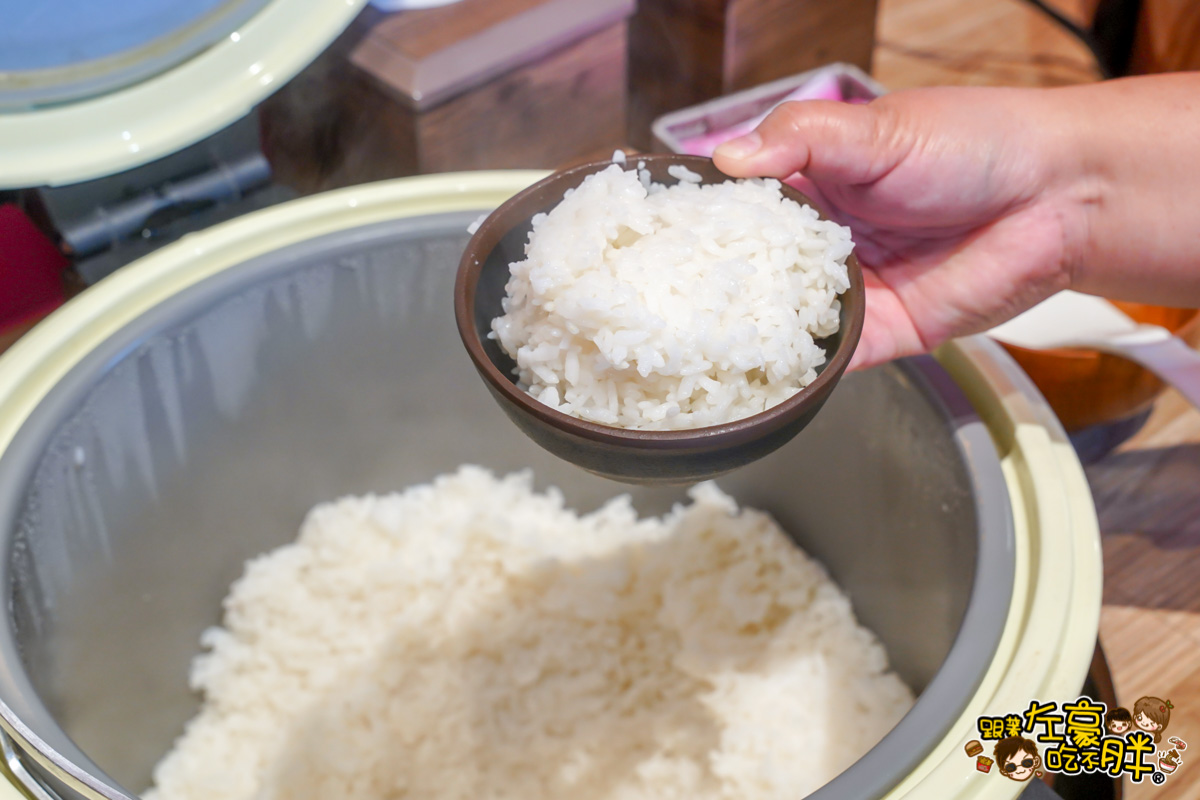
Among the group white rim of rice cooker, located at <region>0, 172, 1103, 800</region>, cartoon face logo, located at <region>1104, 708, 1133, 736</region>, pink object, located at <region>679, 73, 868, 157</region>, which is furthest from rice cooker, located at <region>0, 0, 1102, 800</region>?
pink object, located at <region>679, 73, 868, 157</region>

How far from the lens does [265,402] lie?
125 cm

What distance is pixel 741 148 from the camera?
0.89m

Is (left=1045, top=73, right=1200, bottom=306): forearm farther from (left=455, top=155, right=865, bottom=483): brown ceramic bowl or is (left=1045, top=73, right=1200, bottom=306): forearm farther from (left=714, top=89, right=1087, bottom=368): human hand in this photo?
(left=455, top=155, right=865, bottom=483): brown ceramic bowl

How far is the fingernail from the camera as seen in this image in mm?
881

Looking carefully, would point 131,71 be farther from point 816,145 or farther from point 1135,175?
point 1135,175

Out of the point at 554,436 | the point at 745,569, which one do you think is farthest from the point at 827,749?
the point at 554,436

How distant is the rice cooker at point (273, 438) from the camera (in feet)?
3.04

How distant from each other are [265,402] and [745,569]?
706 millimetres

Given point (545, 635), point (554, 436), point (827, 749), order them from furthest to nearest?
point (545, 635), point (827, 749), point (554, 436)

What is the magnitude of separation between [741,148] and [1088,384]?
0.62 m

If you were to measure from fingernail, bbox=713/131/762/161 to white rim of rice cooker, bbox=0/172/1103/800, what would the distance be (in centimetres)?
37

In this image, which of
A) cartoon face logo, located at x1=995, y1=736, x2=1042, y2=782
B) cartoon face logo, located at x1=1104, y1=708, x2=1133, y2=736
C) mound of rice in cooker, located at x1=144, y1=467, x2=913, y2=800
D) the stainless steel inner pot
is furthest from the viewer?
mound of rice in cooker, located at x1=144, y1=467, x2=913, y2=800

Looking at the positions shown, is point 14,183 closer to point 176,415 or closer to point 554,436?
point 176,415

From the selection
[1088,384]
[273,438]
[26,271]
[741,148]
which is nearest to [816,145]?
[741,148]
